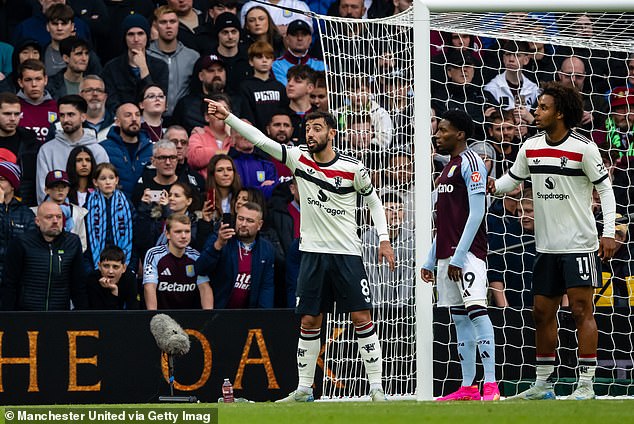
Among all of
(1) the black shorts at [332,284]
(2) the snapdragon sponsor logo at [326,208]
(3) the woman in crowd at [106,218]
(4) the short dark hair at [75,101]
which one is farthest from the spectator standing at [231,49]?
(1) the black shorts at [332,284]

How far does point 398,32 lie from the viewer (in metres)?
11.3

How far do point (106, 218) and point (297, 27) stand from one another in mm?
3516

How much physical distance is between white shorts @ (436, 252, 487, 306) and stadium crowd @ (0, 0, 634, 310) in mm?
1569

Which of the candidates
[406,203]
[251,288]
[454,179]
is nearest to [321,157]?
[454,179]

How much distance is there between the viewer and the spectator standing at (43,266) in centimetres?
1162

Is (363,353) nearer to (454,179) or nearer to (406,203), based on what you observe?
(454,179)

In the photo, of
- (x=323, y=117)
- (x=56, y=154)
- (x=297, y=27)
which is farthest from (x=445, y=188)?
(x=297, y=27)

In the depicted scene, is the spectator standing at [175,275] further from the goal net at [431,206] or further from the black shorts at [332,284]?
the black shorts at [332,284]

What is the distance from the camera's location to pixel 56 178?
1220 centimetres

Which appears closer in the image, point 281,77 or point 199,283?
point 199,283

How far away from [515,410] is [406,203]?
4069mm

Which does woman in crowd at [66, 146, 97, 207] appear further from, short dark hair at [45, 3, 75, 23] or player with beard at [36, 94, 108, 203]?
short dark hair at [45, 3, 75, 23]

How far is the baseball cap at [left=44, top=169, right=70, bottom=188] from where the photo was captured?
12148 millimetres

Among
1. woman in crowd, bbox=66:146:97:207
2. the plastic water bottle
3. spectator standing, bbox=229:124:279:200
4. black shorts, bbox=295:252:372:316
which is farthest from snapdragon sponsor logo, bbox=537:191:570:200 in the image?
woman in crowd, bbox=66:146:97:207
